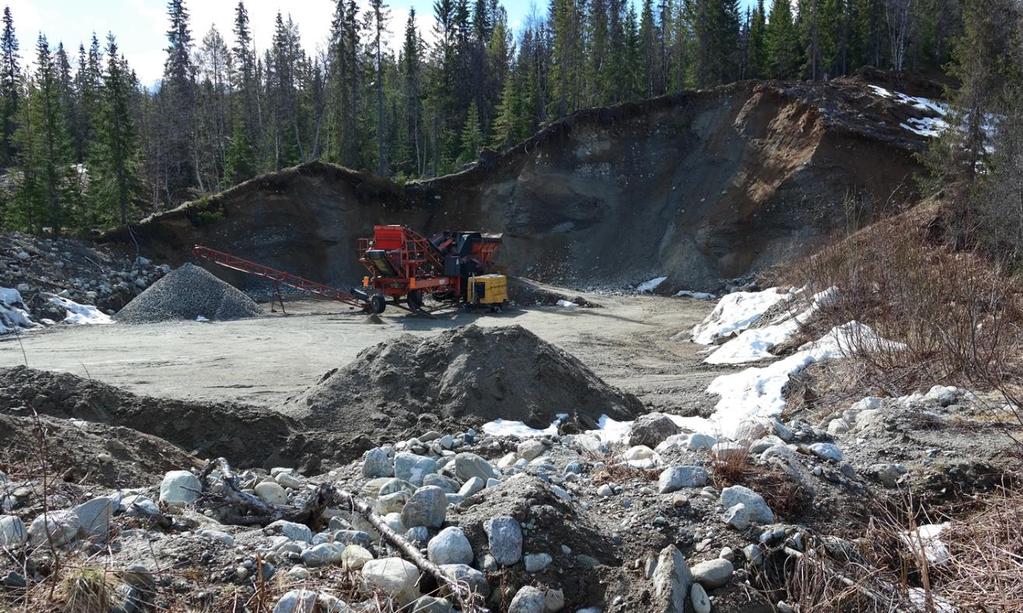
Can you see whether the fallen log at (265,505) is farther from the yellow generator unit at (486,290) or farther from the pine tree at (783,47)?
the pine tree at (783,47)

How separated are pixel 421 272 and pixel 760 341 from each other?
12.7 meters

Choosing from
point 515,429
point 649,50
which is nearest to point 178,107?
point 649,50

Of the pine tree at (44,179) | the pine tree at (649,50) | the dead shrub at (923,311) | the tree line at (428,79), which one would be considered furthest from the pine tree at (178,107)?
the dead shrub at (923,311)

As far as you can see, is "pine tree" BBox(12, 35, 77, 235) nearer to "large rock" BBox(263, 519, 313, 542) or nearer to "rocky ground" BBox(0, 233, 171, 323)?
"rocky ground" BBox(0, 233, 171, 323)

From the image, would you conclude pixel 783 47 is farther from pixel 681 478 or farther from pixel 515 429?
pixel 681 478

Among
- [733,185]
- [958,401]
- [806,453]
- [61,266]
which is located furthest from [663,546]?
[733,185]

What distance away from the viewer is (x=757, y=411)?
973 centimetres

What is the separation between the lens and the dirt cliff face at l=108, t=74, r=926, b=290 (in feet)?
102

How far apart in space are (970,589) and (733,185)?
105 feet

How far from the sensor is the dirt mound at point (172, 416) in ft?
27.5

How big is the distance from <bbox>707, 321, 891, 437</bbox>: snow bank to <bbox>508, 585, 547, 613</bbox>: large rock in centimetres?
557

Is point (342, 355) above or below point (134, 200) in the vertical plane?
below

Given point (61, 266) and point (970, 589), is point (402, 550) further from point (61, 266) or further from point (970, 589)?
point (61, 266)

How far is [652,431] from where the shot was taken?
6.93 metres
